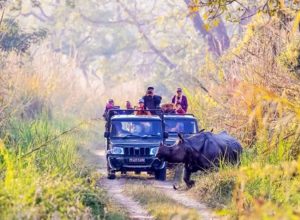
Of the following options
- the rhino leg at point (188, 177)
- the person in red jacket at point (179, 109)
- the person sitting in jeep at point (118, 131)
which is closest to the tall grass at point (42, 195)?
the rhino leg at point (188, 177)

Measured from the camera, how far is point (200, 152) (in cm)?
1720

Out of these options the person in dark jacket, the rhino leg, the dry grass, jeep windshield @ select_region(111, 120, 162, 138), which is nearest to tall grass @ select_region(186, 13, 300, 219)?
the rhino leg

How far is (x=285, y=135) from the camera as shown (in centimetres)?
1505

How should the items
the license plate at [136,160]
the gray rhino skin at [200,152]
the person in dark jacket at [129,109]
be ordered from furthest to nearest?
the person in dark jacket at [129,109], the license plate at [136,160], the gray rhino skin at [200,152]

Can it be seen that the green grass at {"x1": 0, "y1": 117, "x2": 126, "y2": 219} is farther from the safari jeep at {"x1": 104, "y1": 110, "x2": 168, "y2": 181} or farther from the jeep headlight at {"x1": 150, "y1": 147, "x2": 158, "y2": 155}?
the jeep headlight at {"x1": 150, "y1": 147, "x2": 158, "y2": 155}

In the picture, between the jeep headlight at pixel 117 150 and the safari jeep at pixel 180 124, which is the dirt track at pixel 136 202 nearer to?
the jeep headlight at pixel 117 150

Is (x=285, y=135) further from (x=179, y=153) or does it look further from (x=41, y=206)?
(x=41, y=206)

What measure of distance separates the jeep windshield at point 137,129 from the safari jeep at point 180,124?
0.74 metres

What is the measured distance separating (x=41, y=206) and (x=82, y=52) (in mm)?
47229

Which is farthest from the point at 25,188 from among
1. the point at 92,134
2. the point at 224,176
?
the point at 92,134

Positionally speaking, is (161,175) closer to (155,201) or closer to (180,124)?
(180,124)

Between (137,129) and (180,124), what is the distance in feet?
4.77

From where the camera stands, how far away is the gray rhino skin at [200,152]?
17.1m

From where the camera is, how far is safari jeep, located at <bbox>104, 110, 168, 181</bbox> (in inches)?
728
